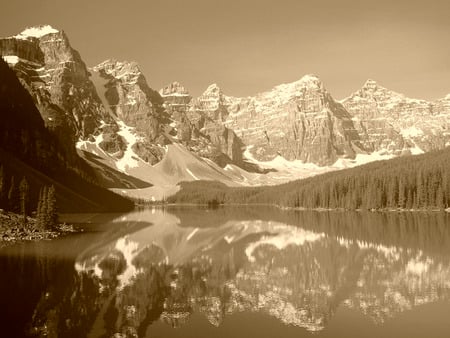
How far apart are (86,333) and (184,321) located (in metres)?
5.84

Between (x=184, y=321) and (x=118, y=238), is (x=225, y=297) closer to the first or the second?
(x=184, y=321)

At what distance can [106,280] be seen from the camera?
44.5m

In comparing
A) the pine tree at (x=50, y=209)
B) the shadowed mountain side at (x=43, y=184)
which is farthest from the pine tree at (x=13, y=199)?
the shadowed mountain side at (x=43, y=184)

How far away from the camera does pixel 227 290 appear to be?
4078 centimetres

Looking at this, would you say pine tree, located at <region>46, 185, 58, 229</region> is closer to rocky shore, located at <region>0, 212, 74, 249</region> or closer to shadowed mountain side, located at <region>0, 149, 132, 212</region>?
rocky shore, located at <region>0, 212, 74, 249</region>

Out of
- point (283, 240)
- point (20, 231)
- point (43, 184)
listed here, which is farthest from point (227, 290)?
point (43, 184)

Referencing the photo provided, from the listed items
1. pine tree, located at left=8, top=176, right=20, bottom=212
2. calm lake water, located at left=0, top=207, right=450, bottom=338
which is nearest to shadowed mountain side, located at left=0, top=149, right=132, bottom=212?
pine tree, located at left=8, top=176, right=20, bottom=212

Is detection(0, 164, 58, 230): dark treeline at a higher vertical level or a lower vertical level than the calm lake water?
higher

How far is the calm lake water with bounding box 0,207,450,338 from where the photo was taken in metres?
30.3

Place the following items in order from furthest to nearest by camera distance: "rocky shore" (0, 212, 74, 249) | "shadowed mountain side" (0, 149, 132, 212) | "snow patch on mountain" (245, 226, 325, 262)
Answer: "shadowed mountain side" (0, 149, 132, 212)
"rocky shore" (0, 212, 74, 249)
"snow patch on mountain" (245, 226, 325, 262)

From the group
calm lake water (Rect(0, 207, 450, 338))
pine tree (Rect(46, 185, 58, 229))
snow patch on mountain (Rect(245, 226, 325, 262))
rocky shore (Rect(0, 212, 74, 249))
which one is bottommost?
calm lake water (Rect(0, 207, 450, 338))

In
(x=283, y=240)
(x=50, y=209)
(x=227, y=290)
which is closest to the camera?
(x=227, y=290)

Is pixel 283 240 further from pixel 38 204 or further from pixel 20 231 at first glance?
pixel 38 204

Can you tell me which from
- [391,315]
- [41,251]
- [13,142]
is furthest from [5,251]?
[13,142]
